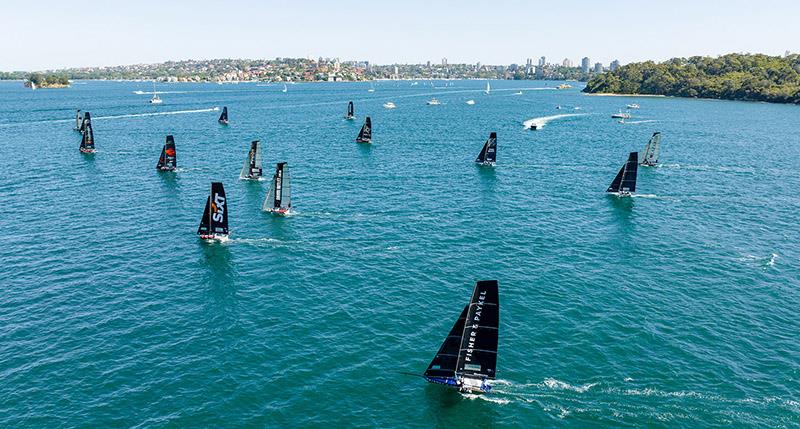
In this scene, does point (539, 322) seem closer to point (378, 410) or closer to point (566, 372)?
point (566, 372)

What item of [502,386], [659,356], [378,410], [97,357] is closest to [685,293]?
[659,356]

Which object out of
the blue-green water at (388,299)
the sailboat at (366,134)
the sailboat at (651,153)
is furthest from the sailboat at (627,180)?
the sailboat at (366,134)

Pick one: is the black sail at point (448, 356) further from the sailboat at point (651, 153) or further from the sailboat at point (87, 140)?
the sailboat at point (87, 140)

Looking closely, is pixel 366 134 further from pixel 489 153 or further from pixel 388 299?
pixel 388 299

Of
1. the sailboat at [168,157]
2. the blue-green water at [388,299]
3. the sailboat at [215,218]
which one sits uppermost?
the sailboat at [168,157]

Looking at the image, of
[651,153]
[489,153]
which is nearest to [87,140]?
[489,153]

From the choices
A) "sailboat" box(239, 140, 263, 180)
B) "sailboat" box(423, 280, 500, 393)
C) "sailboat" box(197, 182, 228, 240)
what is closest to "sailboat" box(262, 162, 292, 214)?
"sailboat" box(197, 182, 228, 240)

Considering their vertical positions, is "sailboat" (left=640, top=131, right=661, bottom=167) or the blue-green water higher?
"sailboat" (left=640, top=131, right=661, bottom=167)

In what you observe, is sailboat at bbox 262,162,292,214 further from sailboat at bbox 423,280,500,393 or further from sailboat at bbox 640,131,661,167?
sailboat at bbox 640,131,661,167
